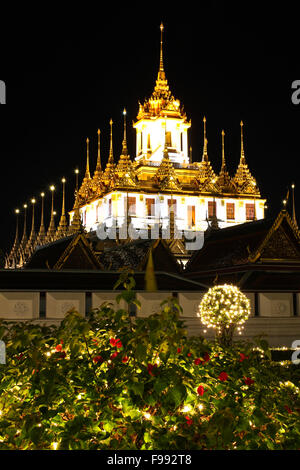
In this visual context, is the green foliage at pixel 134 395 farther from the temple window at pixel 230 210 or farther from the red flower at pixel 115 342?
the temple window at pixel 230 210

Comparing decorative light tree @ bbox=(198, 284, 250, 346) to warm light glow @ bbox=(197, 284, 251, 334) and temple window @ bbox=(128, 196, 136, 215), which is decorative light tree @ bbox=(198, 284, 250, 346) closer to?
warm light glow @ bbox=(197, 284, 251, 334)

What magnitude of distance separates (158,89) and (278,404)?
73.8 meters

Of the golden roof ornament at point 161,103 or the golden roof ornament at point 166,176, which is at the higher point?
the golden roof ornament at point 161,103

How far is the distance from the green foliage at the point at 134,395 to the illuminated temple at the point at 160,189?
55.9m

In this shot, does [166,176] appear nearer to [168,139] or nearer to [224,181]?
[168,139]

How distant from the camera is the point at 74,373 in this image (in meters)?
5.69

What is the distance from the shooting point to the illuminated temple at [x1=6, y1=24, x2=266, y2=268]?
67375 millimetres

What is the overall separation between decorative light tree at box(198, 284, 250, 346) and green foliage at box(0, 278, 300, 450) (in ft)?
49.3

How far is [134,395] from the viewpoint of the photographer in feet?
17.3

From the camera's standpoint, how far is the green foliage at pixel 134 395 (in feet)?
16.6

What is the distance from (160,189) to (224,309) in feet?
156

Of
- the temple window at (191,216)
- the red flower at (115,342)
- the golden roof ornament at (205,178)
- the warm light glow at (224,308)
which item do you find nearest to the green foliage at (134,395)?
the red flower at (115,342)

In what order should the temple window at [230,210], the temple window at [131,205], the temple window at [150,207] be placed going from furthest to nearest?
the temple window at [230,210], the temple window at [150,207], the temple window at [131,205]
